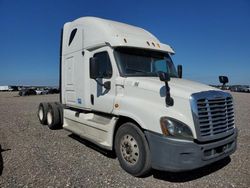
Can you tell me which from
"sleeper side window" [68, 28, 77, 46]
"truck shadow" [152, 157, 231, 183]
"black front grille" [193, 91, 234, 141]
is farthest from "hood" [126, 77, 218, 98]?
"sleeper side window" [68, 28, 77, 46]

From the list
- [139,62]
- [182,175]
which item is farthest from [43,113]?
[182,175]

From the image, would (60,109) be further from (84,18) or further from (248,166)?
(248,166)

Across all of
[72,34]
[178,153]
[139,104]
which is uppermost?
[72,34]

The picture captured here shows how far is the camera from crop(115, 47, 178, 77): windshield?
572 cm

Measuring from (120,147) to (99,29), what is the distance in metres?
3.01

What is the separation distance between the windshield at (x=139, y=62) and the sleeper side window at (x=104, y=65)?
31 centimetres

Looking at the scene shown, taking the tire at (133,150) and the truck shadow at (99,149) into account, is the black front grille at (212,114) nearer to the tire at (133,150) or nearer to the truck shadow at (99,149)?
the tire at (133,150)

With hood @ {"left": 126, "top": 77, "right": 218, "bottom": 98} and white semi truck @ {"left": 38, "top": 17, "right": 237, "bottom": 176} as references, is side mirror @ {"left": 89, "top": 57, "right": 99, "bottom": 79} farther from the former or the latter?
hood @ {"left": 126, "top": 77, "right": 218, "bottom": 98}

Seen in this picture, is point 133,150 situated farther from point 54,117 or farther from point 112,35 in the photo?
point 54,117

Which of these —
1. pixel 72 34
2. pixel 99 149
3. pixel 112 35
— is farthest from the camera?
pixel 72 34

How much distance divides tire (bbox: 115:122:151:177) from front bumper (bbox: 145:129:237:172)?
0.19 metres

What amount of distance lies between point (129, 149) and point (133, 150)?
12 cm

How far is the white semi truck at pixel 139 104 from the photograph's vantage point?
4.41 metres

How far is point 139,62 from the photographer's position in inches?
235
